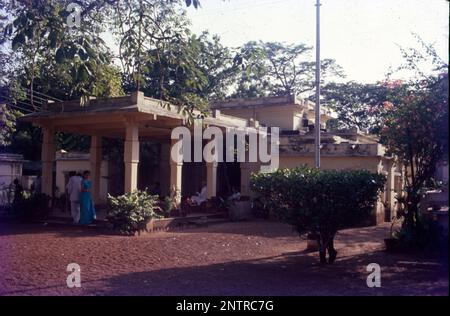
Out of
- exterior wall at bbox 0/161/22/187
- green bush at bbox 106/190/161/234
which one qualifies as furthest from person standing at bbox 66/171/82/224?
exterior wall at bbox 0/161/22/187

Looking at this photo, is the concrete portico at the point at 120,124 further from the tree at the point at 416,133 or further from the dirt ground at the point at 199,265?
the tree at the point at 416,133

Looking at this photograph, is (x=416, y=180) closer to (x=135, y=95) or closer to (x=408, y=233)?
(x=408, y=233)

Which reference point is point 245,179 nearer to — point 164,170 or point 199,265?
point 164,170

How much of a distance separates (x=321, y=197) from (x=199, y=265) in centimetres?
251

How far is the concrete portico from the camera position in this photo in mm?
13305

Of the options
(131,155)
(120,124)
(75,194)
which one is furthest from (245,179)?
(75,194)

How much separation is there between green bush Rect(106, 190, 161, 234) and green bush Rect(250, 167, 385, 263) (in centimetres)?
515

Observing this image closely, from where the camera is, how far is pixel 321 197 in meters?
7.73

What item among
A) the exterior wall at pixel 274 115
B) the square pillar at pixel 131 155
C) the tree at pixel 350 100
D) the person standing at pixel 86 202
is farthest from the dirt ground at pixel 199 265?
the tree at pixel 350 100

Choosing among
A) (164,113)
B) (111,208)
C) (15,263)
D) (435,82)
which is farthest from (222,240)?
(435,82)

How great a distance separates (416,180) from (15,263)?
7.92 meters

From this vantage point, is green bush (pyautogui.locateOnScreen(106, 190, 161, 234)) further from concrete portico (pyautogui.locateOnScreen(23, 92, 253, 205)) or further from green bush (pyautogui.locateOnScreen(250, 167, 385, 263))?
green bush (pyautogui.locateOnScreen(250, 167, 385, 263))
